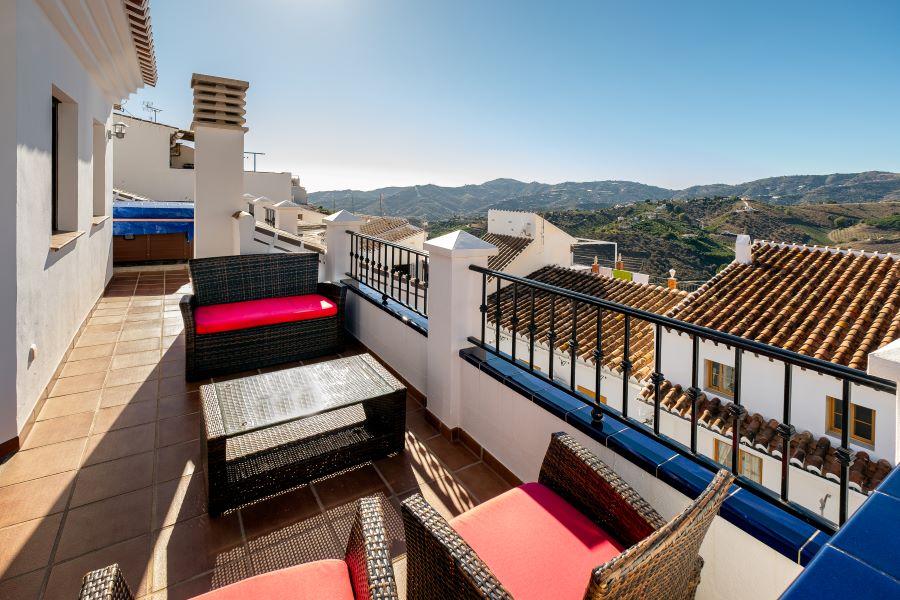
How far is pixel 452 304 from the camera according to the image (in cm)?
277

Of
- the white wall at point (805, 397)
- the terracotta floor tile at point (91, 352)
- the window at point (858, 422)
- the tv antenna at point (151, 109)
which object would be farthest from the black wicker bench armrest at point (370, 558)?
the tv antenna at point (151, 109)

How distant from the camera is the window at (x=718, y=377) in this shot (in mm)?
8477

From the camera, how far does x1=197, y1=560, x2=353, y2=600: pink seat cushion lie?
4.10 feet

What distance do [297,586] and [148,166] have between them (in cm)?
2011

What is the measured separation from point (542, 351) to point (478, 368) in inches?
361

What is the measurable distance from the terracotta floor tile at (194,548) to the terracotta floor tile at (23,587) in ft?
1.26

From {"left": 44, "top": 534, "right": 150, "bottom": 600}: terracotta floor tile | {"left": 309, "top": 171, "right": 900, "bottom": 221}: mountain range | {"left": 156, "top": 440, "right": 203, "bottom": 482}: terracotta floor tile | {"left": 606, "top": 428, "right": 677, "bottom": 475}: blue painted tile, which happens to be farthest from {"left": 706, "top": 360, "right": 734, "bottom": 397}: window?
{"left": 309, "top": 171, "right": 900, "bottom": 221}: mountain range

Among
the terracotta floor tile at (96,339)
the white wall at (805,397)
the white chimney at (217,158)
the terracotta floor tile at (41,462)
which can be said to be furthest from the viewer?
the white wall at (805,397)

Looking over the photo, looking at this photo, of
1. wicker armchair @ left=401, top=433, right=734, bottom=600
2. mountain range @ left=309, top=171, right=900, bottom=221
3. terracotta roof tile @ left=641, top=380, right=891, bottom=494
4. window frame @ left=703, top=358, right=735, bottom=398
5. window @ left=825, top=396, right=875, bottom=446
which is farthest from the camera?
mountain range @ left=309, top=171, right=900, bottom=221

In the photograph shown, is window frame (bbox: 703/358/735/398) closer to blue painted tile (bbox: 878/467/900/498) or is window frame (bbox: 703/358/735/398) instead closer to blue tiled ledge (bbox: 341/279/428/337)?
blue tiled ledge (bbox: 341/279/428/337)

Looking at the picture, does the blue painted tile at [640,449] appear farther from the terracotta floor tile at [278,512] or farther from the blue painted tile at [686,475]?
the terracotta floor tile at [278,512]

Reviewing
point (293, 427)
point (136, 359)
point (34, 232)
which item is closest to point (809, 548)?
point (293, 427)

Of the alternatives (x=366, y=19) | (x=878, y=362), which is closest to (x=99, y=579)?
(x=878, y=362)

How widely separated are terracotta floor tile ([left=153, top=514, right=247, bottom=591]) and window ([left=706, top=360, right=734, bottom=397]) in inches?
346
